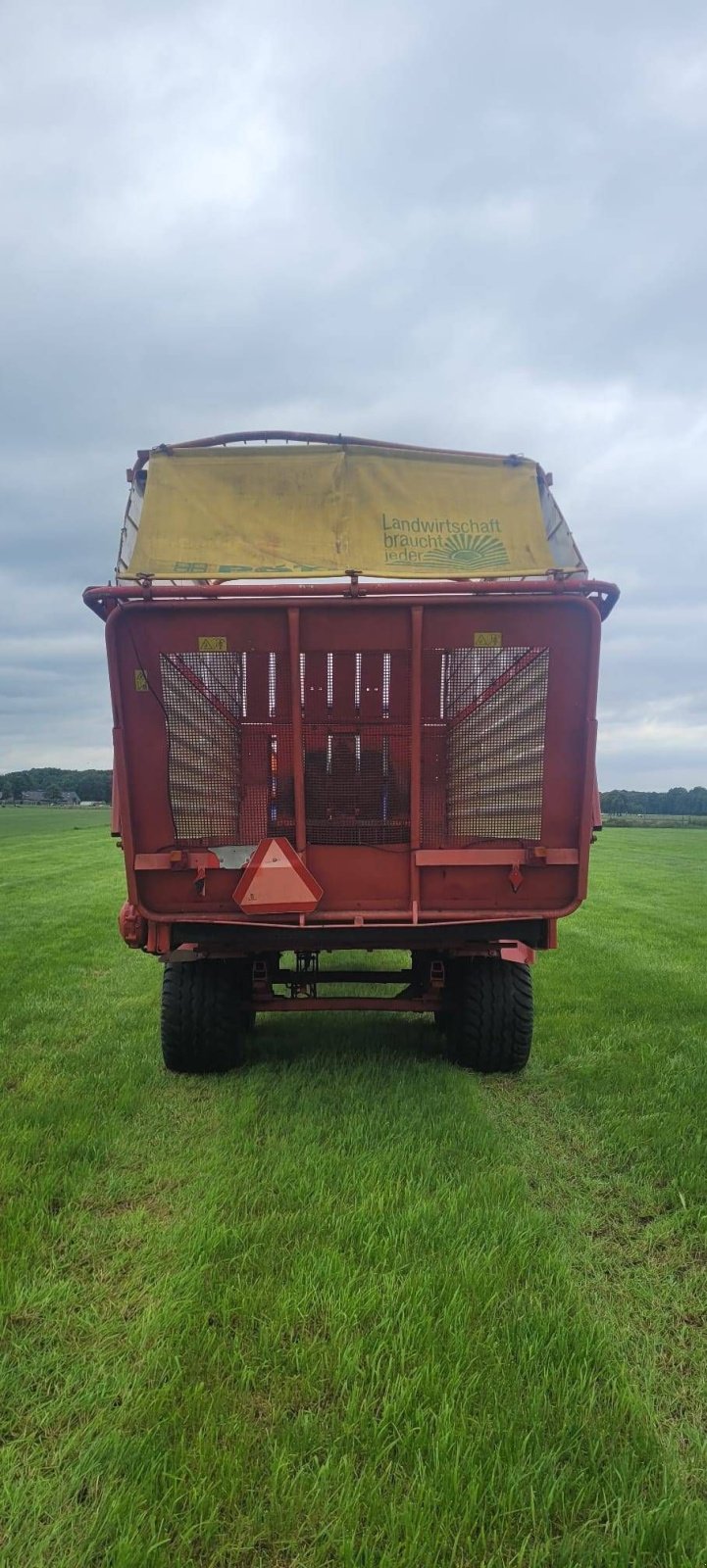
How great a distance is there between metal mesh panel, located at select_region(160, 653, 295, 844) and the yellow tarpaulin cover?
0.68 metres

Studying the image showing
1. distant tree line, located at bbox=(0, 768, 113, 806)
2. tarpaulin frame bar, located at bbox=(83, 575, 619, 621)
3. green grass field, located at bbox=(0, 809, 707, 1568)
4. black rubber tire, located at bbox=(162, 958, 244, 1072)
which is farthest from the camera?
distant tree line, located at bbox=(0, 768, 113, 806)

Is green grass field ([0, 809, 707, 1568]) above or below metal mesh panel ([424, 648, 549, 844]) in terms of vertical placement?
below

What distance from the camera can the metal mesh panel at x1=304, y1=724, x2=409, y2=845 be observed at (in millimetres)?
4621

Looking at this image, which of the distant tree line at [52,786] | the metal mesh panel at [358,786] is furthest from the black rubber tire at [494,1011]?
the distant tree line at [52,786]

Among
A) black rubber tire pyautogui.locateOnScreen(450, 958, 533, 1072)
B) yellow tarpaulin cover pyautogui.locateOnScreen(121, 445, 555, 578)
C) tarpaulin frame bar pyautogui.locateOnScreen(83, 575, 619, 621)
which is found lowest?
black rubber tire pyautogui.locateOnScreen(450, 958, 533, 1072)

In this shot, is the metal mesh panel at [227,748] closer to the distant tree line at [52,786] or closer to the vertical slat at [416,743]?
the vertical slat at [416,743]

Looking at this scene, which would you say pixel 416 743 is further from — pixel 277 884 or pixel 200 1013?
pixel 200 1013

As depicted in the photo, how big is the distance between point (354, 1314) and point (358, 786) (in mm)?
2548

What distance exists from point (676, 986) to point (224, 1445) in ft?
22.2

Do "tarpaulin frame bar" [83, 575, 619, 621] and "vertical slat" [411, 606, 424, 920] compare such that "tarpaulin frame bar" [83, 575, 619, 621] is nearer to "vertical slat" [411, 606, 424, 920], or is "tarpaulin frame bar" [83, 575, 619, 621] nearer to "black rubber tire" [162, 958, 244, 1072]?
"vertical slat" [411, 606, 424, 920]

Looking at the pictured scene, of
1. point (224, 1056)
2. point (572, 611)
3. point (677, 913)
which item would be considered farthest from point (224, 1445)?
point (677, 913)

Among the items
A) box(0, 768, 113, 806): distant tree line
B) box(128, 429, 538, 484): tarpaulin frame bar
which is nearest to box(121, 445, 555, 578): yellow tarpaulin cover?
box(128, 429, 538, 484): tarpaulin frame bar

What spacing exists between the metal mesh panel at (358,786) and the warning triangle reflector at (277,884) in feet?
0.61

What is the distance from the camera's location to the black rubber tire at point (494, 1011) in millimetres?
5203
